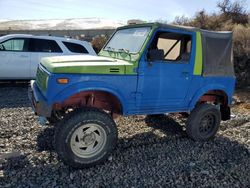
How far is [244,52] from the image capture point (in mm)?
12266

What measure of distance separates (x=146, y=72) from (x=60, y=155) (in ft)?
6.00

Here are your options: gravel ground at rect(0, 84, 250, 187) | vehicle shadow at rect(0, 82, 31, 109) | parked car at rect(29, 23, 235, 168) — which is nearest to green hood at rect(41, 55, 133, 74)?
parked car at rect(29, 23, 235, 168)

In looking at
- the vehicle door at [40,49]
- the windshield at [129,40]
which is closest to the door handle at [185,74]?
the windshield at [129,40]

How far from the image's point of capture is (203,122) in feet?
19.7

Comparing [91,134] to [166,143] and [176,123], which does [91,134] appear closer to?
[166,143]

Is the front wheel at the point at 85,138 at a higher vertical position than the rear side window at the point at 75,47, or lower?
lower

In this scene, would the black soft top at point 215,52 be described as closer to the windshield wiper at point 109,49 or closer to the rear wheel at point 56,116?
the windshield wiper at point 109,49

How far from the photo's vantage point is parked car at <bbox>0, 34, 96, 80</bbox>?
10375mm

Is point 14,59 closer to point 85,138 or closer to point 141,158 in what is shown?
point 85,138

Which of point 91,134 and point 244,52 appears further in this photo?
point 244,52

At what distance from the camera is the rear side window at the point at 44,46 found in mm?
10641

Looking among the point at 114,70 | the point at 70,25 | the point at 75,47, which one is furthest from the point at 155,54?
the point at 70,25

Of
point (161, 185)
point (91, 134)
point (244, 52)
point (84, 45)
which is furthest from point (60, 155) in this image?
point (244, 52)

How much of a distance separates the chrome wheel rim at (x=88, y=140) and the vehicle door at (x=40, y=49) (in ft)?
21.0
